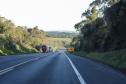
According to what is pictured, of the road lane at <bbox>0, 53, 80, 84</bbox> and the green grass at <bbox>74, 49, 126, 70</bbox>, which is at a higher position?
the green grass at <bbox>74, 49, 126, 70</bbox>

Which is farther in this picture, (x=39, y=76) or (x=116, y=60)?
(x=116, y=60)

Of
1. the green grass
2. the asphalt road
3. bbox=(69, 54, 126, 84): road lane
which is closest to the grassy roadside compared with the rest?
the green grass

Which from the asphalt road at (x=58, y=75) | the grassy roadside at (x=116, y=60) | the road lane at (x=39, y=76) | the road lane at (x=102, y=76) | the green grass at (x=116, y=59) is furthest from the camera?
the green grass at (x=116, y=59)

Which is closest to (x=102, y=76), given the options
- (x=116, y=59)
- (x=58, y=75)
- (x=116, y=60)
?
(x=58, y=75)

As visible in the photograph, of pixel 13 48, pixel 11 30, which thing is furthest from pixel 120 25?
pixel 11 30

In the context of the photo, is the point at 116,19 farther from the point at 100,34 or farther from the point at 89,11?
the point at 89,11

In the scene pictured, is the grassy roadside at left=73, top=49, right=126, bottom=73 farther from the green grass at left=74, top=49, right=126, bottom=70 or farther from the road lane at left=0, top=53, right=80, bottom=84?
the road lane at left=0, top=53, right=80, bottom=84

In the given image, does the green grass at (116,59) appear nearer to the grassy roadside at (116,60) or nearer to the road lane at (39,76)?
the grassy roadside at (116,60)

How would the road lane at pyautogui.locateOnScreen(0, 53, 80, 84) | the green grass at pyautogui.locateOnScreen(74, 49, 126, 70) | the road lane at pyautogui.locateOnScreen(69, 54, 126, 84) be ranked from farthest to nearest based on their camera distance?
the green grass at pyautogui.locateOnScreen(74, 49, 126, 70) → the road lane at pyautogui.locateOnScreen(69, 54, 126, 84) → the road lane at pyautogui.locateOnScreen(0, 53, 80, 84)

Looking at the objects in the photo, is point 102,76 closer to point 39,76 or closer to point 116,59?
point 39,76

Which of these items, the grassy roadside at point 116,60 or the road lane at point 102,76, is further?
the grassy roadside at point 116,60

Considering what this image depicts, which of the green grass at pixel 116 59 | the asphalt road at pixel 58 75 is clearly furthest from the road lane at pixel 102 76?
the green grass at pixel 116 59

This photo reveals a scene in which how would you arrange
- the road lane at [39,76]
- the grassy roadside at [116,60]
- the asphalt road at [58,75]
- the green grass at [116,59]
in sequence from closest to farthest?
the road lane at [39,76], the asphalt road at [58,75], the grassy roadside at [116,60], the green grass at [116,59]

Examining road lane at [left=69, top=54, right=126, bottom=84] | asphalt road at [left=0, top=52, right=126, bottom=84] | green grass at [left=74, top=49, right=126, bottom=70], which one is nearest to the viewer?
asphalt road at [left=0, top=52, right=126, bottom=84]
